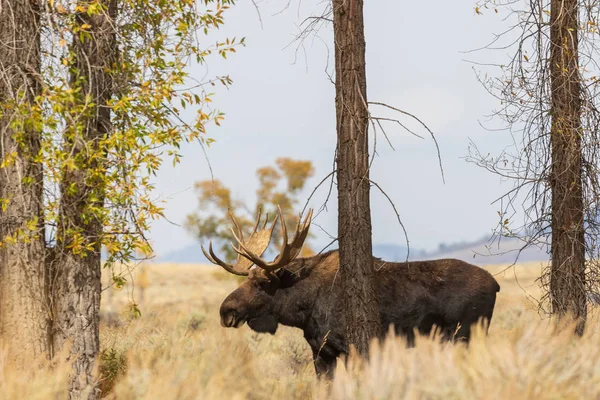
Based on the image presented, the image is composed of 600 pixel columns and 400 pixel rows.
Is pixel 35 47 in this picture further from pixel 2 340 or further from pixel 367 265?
pixel 367 265

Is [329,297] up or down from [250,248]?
down

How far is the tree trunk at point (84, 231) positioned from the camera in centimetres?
955

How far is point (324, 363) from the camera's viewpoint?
457 inches

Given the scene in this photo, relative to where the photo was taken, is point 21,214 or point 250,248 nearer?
point 21,214

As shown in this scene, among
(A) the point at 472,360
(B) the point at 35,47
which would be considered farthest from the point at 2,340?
(A) the point at 472,360

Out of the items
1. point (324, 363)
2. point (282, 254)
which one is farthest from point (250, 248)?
point (324, 363)

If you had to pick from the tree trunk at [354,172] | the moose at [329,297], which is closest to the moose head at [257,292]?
the moose at [329,297]

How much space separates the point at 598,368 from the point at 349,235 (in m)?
3.35

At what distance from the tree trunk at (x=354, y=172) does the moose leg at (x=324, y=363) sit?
2.25 meters

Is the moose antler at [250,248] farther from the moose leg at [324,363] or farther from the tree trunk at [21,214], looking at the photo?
the tree trunk at [21,214]

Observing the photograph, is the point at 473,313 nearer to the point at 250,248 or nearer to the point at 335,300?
the point at 335,300

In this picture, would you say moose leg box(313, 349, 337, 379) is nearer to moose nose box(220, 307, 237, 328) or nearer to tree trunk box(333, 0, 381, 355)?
moose nose box(220, 307, 237, 328)

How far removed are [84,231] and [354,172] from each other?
335 centimetres

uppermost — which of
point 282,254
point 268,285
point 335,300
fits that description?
point 282,254
